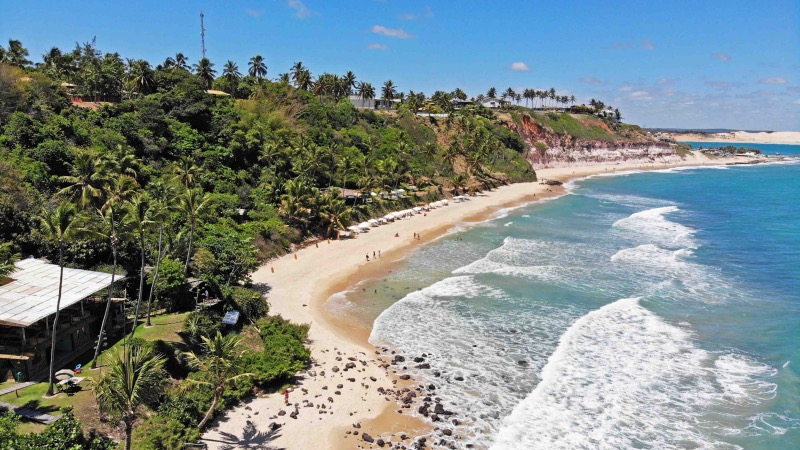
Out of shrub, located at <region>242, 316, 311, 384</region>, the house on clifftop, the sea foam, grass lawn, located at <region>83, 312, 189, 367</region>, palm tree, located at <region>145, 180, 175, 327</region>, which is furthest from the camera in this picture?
palm tree, located at <region>145, 180, 175, 327</region>

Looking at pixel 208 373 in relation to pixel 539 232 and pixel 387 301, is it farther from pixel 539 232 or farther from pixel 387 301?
pixel 539 232

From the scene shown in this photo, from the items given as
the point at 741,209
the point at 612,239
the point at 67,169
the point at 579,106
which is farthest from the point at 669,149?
the point at 67,169

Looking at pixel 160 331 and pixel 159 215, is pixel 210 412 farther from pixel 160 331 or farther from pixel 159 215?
pixel 159 215

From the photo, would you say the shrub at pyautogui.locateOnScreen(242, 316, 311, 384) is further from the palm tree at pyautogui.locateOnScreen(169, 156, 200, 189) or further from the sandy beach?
the palm tree at pyautogui.locateOnScreen(169, 156, 200, 189)

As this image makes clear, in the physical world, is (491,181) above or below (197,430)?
above

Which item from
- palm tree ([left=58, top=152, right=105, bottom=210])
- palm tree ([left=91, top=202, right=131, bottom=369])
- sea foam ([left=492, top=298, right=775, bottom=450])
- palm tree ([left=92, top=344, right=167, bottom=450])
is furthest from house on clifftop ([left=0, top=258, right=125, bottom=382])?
sea foam ([left=492, top=298, right=775, bottom=450])

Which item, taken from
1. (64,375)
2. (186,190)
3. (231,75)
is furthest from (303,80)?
(64,375)

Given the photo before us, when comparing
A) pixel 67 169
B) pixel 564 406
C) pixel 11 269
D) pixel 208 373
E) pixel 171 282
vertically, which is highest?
pixel 67 169
